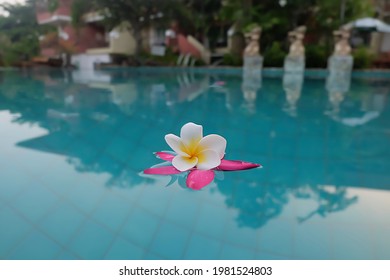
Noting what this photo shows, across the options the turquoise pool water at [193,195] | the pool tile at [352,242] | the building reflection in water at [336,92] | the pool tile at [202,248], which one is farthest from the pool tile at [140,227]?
the building reflection in water at [336,92]

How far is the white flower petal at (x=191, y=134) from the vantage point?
4.69 ft

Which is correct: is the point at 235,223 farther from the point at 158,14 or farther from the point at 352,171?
the point at 158,14

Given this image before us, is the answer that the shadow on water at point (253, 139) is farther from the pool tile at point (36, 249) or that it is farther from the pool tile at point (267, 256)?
the pool tile at point (36, 249)

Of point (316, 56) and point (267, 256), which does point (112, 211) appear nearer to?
point (267, 256)

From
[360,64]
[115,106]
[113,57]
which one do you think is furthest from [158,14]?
[115,106]

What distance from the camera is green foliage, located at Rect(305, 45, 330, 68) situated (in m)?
11.5

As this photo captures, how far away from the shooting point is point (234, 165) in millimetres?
1908

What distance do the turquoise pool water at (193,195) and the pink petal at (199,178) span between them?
29mm

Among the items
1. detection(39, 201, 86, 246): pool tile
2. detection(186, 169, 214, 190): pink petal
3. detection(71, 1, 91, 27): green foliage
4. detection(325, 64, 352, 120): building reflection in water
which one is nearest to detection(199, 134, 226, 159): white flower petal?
detection(186, 169, 214, 190): pink petal

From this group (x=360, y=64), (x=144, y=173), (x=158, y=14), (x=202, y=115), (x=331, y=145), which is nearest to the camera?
(x=144, y=173)

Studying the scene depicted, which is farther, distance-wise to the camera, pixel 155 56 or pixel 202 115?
pixel 155 56

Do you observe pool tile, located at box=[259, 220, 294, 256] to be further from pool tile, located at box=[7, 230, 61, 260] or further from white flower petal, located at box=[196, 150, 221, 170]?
pool tile, located at box=[7, 230, 61, 260]

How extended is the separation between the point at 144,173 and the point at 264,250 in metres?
0.90

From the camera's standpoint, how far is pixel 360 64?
11.2 meters
